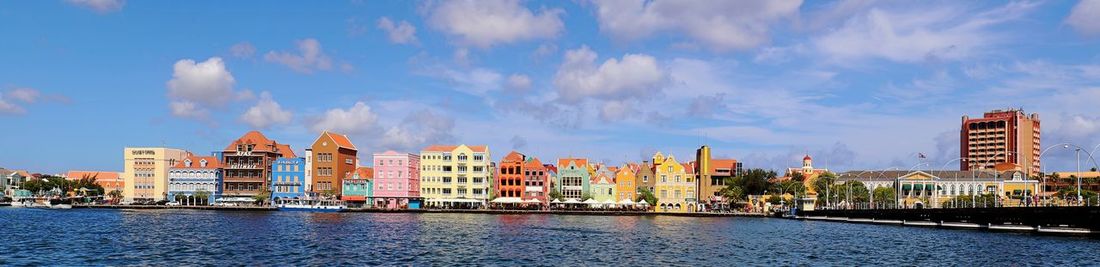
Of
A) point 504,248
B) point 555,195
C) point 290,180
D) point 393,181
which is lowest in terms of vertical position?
point 504,248

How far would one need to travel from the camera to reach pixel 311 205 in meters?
189

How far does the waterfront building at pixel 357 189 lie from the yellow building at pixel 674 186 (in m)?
57.4

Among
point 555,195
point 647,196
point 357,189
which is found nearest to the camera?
point 647,196

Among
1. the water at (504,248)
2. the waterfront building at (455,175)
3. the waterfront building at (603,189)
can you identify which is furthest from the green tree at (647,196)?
the water at (504,248)

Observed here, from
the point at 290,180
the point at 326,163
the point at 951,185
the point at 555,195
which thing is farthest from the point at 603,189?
the point at 951,185

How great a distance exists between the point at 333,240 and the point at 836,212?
359ft

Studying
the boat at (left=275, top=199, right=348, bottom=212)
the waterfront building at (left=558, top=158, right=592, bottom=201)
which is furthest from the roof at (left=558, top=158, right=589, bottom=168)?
the boat at (left=275, top=199, right=348, bottom=212)

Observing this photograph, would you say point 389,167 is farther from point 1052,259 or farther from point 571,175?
point 1052,259

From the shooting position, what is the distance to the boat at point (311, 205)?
184m

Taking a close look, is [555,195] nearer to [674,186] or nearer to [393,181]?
[674,186]

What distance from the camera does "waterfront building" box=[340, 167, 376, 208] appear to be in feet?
649

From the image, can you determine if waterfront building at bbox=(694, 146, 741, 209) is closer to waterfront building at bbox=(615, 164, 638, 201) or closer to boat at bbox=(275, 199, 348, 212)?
waterfront building at bbox=(615, 164, 638, 201)

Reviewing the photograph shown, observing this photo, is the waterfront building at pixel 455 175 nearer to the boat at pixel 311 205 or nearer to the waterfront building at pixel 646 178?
the boat at pixel 311 205

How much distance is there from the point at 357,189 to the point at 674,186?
63.4 meters
